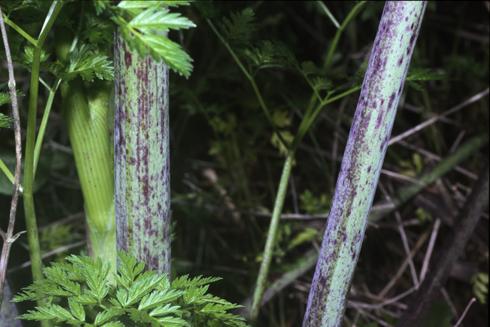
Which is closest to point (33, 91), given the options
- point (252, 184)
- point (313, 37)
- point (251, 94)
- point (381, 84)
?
point (381, 84)

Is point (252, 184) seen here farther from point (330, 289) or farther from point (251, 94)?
point (330, 289)

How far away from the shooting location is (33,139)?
865 mm

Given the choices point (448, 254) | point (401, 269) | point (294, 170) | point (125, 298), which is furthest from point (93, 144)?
point (294, 170)

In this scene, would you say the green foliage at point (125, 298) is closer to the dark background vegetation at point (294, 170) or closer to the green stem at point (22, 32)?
the green stem at point (22, 32)

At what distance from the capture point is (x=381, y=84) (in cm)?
80

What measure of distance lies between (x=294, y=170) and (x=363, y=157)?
161 cm

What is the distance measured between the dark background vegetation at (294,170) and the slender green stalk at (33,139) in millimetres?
899

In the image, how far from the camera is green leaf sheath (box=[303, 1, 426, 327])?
0.78 m

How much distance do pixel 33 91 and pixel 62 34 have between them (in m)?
0.31

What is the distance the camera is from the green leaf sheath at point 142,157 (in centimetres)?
88

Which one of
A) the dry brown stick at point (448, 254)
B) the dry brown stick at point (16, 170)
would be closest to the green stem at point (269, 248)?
the dry brown stick at point (448, 254)

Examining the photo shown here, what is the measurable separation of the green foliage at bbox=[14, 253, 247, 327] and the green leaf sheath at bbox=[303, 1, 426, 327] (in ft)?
0.40

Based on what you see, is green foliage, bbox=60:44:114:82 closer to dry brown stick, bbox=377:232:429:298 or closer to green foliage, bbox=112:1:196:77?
green foliage, bbox=112:1:196:77

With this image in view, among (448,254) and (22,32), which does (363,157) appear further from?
(448,254)
